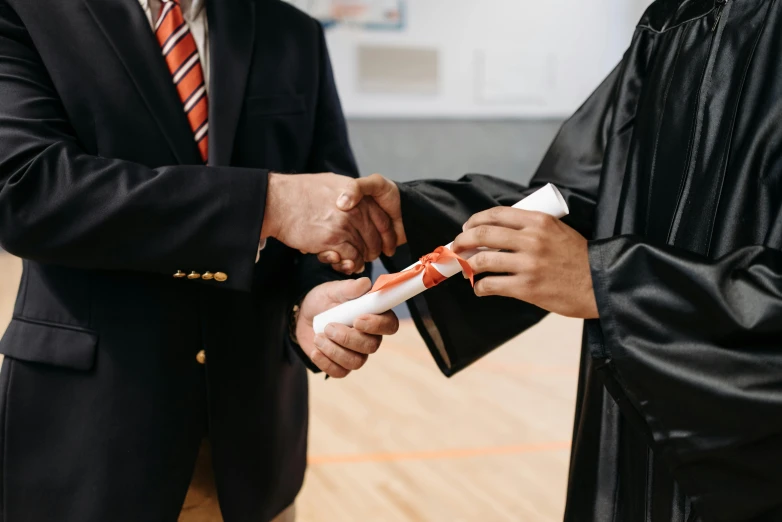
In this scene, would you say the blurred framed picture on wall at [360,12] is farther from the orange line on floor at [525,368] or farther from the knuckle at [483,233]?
the knuckle at [483,233]

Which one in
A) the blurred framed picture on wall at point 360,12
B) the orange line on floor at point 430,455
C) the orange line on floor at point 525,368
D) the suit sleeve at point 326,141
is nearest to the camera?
the suit sleeve at point 326,141

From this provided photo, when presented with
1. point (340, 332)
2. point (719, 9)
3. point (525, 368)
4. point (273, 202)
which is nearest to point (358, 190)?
point (273, 202)

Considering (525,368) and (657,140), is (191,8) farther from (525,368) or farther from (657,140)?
(525,368)

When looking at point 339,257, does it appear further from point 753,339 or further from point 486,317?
point 753,339

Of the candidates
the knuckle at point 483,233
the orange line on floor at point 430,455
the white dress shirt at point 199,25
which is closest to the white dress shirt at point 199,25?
the white dress shirt at point 199,25

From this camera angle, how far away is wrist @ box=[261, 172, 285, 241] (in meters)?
1.49

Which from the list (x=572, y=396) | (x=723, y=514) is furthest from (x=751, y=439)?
(x=572, y=396)

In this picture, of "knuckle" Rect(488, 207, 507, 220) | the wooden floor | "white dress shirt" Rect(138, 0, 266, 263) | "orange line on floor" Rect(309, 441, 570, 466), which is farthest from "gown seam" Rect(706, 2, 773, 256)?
"orange line on floor" Rect(309, 441, 570, 466)

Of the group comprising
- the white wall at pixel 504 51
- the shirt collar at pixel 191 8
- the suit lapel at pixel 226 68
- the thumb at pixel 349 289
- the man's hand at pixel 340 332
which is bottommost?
the white wall at pixel 504 51

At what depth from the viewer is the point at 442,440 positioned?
412 centimetres

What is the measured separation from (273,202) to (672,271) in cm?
75

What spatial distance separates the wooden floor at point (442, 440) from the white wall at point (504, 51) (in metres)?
3.61

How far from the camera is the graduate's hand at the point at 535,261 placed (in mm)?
1201

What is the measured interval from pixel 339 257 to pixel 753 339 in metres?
0.81
